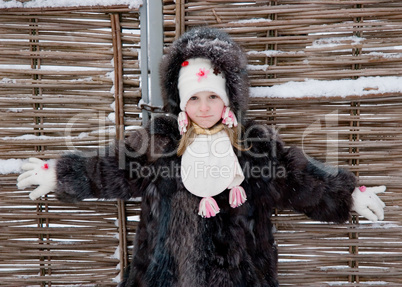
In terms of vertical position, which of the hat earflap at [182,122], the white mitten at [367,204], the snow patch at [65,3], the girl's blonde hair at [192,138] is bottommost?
the white mitten at [367,204]

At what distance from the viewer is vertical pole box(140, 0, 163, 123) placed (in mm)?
1550

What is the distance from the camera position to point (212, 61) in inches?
53.4

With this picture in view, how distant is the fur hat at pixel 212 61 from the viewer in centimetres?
136

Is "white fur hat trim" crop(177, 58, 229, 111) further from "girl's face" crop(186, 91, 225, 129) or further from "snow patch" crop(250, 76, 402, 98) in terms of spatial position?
"snow patch" crop(250, 76, 402, 98)

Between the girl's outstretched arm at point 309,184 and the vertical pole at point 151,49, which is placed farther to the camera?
the vertical pole at point 151,49

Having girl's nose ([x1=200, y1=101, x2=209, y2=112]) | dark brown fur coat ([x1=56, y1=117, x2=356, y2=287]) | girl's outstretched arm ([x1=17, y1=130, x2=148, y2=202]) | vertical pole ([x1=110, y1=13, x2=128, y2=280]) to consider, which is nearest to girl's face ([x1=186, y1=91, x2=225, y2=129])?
girl's nose ([x1=200, y1=101, x2=209, y2=112])

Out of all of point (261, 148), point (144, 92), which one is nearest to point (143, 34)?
point (144, 92)

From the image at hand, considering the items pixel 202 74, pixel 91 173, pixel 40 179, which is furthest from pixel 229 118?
pixel 40 179

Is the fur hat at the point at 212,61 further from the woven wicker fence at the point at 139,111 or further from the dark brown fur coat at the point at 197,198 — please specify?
the woven wicker fence at the point at 139,111

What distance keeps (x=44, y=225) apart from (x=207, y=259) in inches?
35.8

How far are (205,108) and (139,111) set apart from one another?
17.0 inches

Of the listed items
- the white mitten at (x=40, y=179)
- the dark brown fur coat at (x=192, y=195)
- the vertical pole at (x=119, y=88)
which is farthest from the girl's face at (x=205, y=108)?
the white mitten at (x=40, y=179)

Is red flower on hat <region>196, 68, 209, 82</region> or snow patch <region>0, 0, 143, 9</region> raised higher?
snow patch <region>0, 0, 143, 9</region>

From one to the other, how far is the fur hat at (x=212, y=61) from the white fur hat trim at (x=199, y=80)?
0.06 ft
